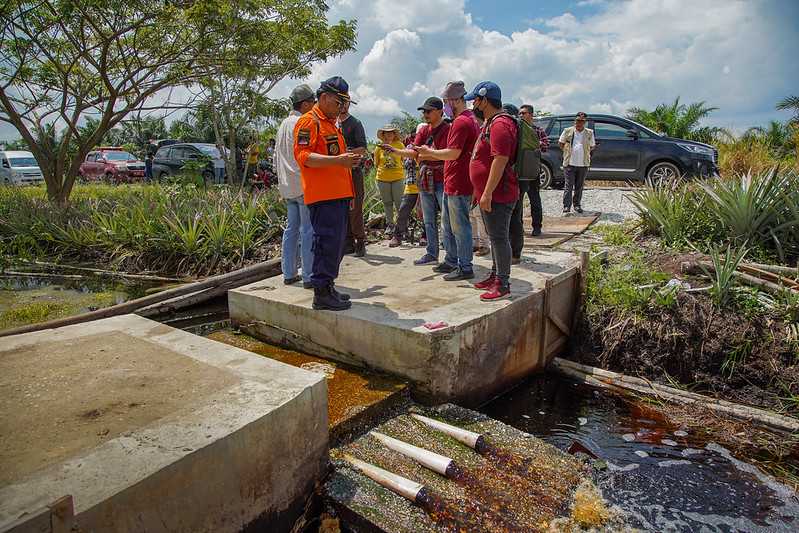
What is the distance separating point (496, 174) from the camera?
4066 mm

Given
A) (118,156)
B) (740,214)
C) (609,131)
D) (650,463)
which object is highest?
(609,131)

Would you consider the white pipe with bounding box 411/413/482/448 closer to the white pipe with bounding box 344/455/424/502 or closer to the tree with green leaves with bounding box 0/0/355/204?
the white pipe with bounding box 344/455/424/502

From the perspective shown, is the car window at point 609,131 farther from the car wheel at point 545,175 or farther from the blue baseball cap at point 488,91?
the blue baseball cap at point 488,91

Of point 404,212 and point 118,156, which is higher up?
point 118,156

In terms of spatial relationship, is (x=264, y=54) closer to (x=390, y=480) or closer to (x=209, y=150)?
(x=209, y=150)

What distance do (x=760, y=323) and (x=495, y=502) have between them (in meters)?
3.34

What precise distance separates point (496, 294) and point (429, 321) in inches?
31.4

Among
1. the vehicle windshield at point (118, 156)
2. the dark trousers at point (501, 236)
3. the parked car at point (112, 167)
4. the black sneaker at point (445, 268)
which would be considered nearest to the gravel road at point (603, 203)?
the black sneaker at point (445, 268)

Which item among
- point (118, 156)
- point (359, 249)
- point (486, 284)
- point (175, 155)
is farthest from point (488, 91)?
point (118, 156)

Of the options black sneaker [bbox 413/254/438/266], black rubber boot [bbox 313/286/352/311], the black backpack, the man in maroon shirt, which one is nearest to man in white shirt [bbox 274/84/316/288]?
black rubber boot [bbox 313/286/352/311]

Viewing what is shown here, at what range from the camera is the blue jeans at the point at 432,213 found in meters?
5.41

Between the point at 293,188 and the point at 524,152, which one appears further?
the point at 293,188

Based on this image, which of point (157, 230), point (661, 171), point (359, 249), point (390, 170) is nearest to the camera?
point (359, 249)

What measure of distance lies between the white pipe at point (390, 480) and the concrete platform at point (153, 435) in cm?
23
